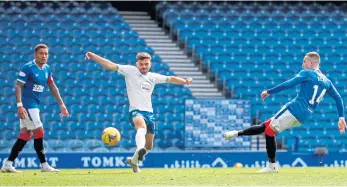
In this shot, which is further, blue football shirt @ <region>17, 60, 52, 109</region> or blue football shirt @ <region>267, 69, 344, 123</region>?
blue football shirt @ <region>17, 60, 52, 109</region>

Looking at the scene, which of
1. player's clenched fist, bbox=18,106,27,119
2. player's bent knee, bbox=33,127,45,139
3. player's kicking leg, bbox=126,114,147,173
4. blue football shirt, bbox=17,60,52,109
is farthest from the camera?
player's bent knee, bbox=33,127,45,139

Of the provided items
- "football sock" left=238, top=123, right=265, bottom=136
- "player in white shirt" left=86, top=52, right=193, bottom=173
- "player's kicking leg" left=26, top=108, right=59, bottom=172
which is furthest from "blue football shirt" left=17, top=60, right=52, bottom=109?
"football sock" left=238, top=123, right=265, bottom=136

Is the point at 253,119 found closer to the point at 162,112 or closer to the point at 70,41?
the point at 162,112

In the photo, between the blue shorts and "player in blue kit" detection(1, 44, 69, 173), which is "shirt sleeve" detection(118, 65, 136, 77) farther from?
"player in blue kit" detection(1, 44, 69, 173)

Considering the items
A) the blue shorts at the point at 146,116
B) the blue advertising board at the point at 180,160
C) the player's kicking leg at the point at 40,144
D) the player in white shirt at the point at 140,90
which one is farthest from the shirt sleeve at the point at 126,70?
the blue advertising board at the point at 180,160

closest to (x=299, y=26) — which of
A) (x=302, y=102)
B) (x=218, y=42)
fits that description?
(x=218, y=42)

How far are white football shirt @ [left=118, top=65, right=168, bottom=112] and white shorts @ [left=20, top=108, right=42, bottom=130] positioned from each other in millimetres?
1539

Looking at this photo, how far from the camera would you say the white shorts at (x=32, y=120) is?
1453cm

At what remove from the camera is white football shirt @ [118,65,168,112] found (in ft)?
47.0

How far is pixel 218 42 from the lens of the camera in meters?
27.1

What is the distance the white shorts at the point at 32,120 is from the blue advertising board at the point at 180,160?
18.7 ft

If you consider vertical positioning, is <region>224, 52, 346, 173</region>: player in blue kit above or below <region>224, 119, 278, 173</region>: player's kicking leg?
above

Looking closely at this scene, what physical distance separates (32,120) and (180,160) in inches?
273

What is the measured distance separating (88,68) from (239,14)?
5.88 meters
